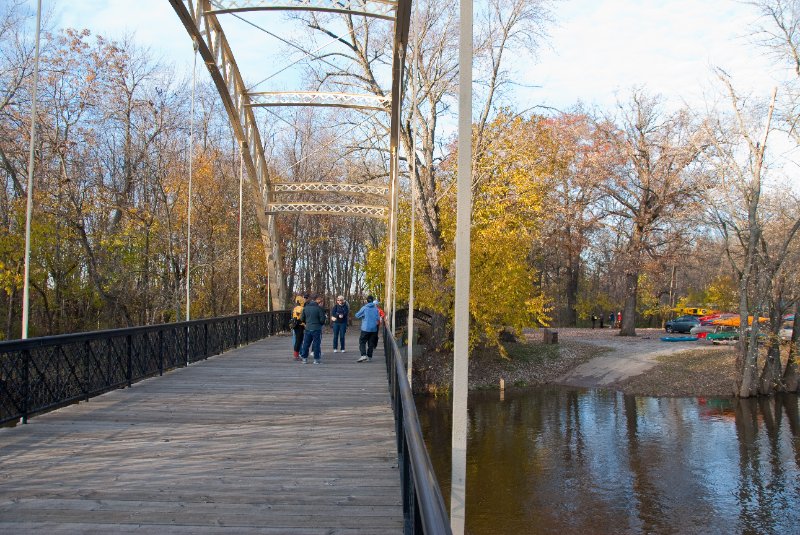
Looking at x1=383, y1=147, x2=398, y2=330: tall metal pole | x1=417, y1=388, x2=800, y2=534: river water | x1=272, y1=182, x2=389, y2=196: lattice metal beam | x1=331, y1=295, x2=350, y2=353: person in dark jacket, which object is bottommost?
x1=417, y1=388, x2=800, y2=534: river water

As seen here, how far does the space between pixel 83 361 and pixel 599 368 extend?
23.9 meters

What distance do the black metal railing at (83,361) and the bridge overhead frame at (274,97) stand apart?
18.3 feet

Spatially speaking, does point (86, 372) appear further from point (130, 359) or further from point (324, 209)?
point (324, 209)

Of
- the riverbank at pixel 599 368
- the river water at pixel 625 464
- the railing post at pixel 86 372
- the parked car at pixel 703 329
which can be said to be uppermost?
the railing post at pixel 86 372

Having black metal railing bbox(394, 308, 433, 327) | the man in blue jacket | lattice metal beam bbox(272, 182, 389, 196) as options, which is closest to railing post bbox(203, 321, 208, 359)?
the man in blue jacket

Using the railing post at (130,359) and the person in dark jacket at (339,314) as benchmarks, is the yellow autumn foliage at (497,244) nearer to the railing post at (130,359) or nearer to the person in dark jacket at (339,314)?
the person in dark jacket at (339,314)

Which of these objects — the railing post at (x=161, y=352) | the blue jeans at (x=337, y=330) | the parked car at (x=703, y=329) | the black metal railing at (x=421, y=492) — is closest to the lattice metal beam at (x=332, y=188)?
the blue jeans at (x=337, y=330)

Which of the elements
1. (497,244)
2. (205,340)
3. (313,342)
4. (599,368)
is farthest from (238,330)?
(599,368)

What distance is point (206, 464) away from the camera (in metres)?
6.43

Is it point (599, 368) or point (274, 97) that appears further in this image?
point (599, 368)

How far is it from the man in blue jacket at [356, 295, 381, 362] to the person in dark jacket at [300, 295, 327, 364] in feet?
2.99

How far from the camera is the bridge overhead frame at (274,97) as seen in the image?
13906 millimetres

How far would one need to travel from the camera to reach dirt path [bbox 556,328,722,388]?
93.2 ft

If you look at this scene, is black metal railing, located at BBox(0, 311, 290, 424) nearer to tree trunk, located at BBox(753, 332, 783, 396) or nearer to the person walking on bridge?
the person walking on bridge
